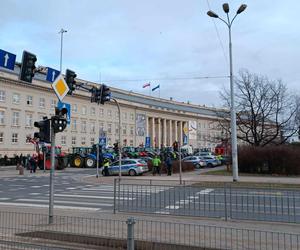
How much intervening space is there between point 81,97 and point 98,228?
8296 centimetres

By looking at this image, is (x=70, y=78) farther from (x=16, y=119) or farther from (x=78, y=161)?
(x=16, y=119)

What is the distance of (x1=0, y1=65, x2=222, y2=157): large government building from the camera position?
69.3 meters

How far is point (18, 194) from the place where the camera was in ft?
66.3

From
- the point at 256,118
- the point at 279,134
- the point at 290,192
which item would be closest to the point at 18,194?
the point at 290,192

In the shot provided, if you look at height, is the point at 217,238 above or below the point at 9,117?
below

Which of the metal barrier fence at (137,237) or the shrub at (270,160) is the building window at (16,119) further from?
the metal barrier fence at (137,237)

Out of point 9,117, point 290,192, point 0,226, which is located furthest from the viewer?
point 9,117

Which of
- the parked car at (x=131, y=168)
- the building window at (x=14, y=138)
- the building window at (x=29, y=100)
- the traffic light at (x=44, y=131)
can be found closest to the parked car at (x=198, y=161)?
the parked car at (x=131, y=168)

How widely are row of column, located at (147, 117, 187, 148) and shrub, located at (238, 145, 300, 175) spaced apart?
83.8 meters

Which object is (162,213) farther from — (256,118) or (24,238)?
(256,118)

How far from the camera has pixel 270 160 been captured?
3484 centimetres

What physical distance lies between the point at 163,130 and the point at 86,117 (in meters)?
43.7

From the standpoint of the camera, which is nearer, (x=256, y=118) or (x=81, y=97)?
(x=256, y=118)

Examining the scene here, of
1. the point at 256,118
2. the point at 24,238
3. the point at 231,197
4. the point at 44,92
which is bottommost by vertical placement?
the point at 24,238
